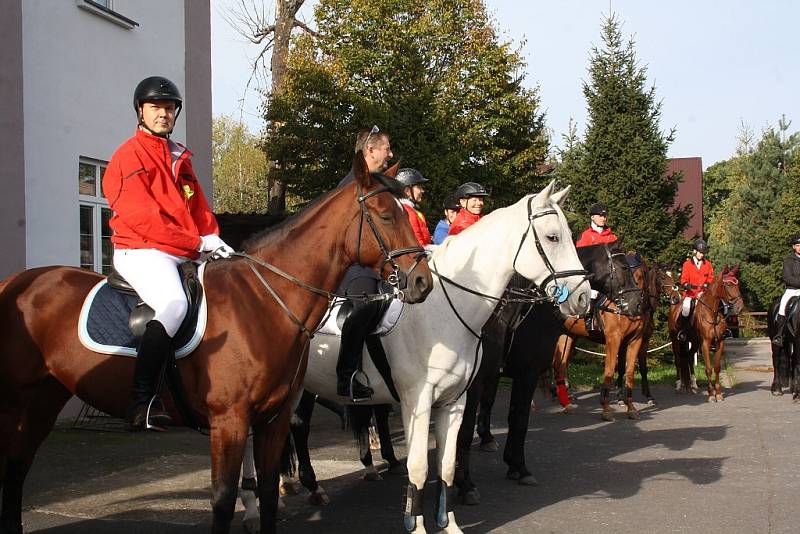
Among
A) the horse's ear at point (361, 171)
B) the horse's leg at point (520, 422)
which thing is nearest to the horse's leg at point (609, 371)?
the horse's leg at point (520, 422)

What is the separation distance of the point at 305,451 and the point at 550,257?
112 inches

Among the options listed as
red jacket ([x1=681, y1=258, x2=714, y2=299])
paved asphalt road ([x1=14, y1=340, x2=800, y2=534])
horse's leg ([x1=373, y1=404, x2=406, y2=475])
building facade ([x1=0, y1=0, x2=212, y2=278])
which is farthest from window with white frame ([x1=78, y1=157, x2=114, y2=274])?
red jacket ([x1=681, y1=258, x2=714, y2=299])

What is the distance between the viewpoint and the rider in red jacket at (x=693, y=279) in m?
16.3

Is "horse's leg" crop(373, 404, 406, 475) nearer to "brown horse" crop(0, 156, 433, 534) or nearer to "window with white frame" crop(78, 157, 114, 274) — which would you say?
"brown horse" crop(0, 156, 433, 534)

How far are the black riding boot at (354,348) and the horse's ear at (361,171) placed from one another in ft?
4.05

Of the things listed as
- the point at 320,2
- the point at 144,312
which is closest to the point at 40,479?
Result: the point at 144,312

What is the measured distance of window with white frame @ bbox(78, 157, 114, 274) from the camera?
36.5ft

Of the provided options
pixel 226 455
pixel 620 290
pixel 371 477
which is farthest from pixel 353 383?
pixel 620 290

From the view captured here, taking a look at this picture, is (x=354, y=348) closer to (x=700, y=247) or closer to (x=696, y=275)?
(x=696, y=275)

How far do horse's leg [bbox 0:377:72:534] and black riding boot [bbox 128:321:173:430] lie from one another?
35.9 inches

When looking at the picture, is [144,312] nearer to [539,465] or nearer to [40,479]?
[40,479]

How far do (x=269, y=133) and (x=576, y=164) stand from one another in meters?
8.78

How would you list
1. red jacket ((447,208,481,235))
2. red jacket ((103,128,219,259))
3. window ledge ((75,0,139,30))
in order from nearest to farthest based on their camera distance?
red jacket ((103,128,219,259))
red jacket ((447,208,481,235))
window ledge ((75,0,139,30))

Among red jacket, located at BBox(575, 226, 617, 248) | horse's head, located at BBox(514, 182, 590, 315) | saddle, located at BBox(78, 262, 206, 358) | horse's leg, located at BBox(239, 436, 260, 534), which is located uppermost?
red jacket, located at BBox(575, 226, 617, 248)
